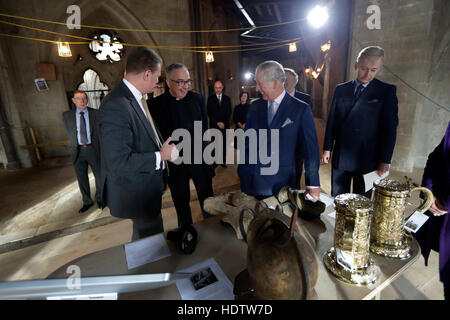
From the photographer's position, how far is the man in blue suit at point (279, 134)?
1.81 metres

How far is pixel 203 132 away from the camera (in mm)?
2572

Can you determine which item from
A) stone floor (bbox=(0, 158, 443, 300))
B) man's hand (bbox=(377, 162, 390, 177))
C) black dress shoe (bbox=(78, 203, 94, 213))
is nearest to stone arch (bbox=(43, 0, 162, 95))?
stone floor (bbox=(0, 158, 443, 300))

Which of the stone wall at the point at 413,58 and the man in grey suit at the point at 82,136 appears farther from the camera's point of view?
the stone wall at the point at 413,58

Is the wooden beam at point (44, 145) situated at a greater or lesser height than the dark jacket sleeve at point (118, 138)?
lesser

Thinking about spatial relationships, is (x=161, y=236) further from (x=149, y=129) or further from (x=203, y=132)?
(x=203, y=132)

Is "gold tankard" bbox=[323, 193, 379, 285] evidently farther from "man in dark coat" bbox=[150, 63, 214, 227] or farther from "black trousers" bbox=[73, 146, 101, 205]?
"black trousers" bbox=[73, 146, 101, 205]

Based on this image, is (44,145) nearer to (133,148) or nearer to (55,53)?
(55,53)

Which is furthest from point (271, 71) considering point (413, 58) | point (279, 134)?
point (413, 58)

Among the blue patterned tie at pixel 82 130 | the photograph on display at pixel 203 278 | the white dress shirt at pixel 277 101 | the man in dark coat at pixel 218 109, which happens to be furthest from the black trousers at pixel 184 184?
the man in dark coat at pixel 218 109

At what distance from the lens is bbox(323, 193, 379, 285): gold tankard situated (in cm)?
89

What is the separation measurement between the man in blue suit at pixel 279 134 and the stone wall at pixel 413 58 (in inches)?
146

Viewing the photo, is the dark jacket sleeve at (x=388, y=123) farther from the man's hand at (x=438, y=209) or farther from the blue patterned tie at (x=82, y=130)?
the blue patterned tie at (x=82, y=130)

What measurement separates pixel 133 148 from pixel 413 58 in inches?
200

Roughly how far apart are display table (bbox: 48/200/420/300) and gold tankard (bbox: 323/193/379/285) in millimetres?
33
